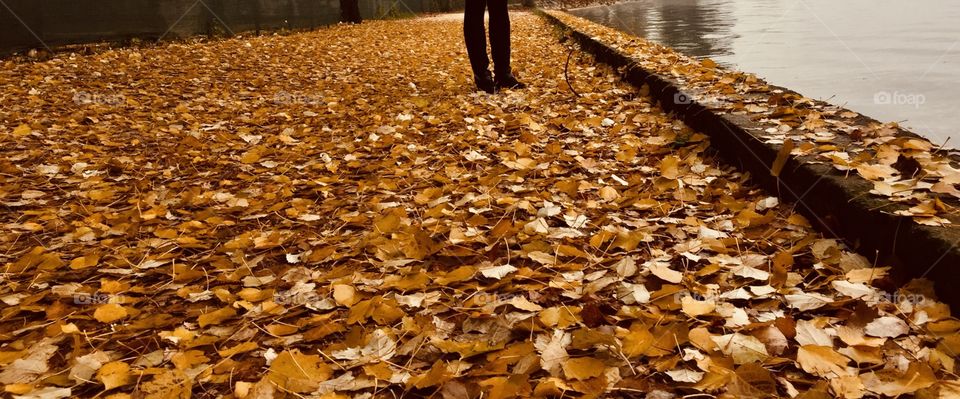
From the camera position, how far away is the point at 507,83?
14.8 feet

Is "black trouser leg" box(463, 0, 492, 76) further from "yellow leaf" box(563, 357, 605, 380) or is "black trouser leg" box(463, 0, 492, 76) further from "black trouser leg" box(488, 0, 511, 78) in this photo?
"yellow leaf" box(563, 357, 605, 380)

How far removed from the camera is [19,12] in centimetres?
725

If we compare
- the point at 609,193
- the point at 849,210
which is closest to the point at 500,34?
the point at 609,193

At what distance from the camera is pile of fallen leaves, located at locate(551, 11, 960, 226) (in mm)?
1524

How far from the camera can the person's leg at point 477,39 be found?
409cm

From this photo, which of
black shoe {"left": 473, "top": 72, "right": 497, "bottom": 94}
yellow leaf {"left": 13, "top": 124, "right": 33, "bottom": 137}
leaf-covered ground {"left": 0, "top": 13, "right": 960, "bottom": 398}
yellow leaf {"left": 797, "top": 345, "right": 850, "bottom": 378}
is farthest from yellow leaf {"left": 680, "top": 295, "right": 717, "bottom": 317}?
yellow leaf {"left": 13, "top": 124, "right": 33, "bottom": 137}

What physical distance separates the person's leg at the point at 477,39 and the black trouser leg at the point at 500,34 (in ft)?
0.24

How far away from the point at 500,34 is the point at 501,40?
1.8 inches

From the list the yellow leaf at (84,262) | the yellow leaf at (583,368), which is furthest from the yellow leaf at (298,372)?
the yellow leaf at (84,262)

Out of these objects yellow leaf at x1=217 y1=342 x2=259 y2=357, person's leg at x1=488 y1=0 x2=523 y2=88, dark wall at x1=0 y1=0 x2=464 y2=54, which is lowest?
yellow leaf at x1=217 y1=342 x2=259 y2=357

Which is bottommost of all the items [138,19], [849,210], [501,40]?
[849,210]

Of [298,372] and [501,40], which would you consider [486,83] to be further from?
[298,372]

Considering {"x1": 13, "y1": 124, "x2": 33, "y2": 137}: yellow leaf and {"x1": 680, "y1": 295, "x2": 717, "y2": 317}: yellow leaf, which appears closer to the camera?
{"x1": 680, "y1": 295, "x2": 717, "y2": 317}: yellow leaf

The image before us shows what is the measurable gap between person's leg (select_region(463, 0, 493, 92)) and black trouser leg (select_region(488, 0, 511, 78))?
0.07 meters
